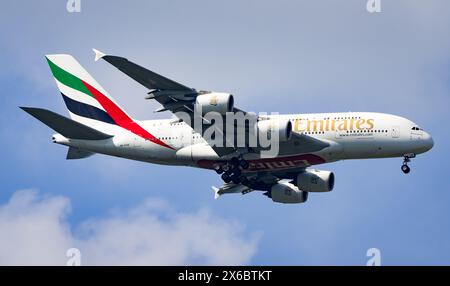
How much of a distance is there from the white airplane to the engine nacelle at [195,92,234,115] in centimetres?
5

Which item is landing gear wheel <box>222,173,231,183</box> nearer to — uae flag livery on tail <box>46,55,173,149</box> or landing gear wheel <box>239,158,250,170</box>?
landing gear wheel <box>239,158,250,170</box>

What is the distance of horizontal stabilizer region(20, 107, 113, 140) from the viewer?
57.0 meters

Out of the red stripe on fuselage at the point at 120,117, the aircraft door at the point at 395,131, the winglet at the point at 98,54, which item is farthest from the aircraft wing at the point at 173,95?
the red stripe on fuselage at the point at 120,117

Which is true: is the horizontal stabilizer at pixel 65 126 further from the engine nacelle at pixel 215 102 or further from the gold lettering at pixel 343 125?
the gold lettering at pixel 343 125

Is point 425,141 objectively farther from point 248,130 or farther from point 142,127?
point 142,127

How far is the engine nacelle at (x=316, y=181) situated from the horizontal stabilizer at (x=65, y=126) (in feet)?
40.0

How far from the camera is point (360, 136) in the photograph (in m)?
57.7

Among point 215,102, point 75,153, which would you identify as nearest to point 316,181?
point 215,102

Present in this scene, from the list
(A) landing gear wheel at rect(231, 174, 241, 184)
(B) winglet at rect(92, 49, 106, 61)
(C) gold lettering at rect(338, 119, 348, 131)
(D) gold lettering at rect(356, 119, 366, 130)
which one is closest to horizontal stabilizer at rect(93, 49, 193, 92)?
(B) winglet at rect(92, 49, 106, 61)

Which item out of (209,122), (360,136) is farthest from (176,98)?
(360,136)

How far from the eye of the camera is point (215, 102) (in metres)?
54.1

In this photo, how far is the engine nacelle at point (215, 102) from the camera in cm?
5403
